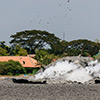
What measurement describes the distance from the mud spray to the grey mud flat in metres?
1.63

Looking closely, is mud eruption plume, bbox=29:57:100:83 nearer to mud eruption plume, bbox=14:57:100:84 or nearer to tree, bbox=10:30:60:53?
mud eruption plume, bbox=14:57:100:84

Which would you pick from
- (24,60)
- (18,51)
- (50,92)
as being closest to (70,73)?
(50,92)

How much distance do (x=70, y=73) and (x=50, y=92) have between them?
2579 millimetres

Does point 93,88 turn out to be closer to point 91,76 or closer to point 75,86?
point 75,86

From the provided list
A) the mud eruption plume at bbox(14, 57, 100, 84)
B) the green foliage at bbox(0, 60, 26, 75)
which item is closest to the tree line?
the green foliage at bbox(0, 60, 26, 75)

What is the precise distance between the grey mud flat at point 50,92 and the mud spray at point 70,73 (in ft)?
5.34

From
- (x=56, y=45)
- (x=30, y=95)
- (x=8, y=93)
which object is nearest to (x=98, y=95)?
(x=30, y=95)

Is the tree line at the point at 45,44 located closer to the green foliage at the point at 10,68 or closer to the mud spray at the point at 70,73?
the green foliage at the point at 10,68

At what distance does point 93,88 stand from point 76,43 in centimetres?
4430

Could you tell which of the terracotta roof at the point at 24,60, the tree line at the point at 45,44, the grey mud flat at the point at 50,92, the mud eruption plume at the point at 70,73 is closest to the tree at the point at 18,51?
the tree line at the point at 45,44

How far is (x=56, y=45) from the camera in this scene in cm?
4944

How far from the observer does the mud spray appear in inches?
376

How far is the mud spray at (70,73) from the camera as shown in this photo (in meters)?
9.56

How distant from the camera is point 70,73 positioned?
970 centimetres
